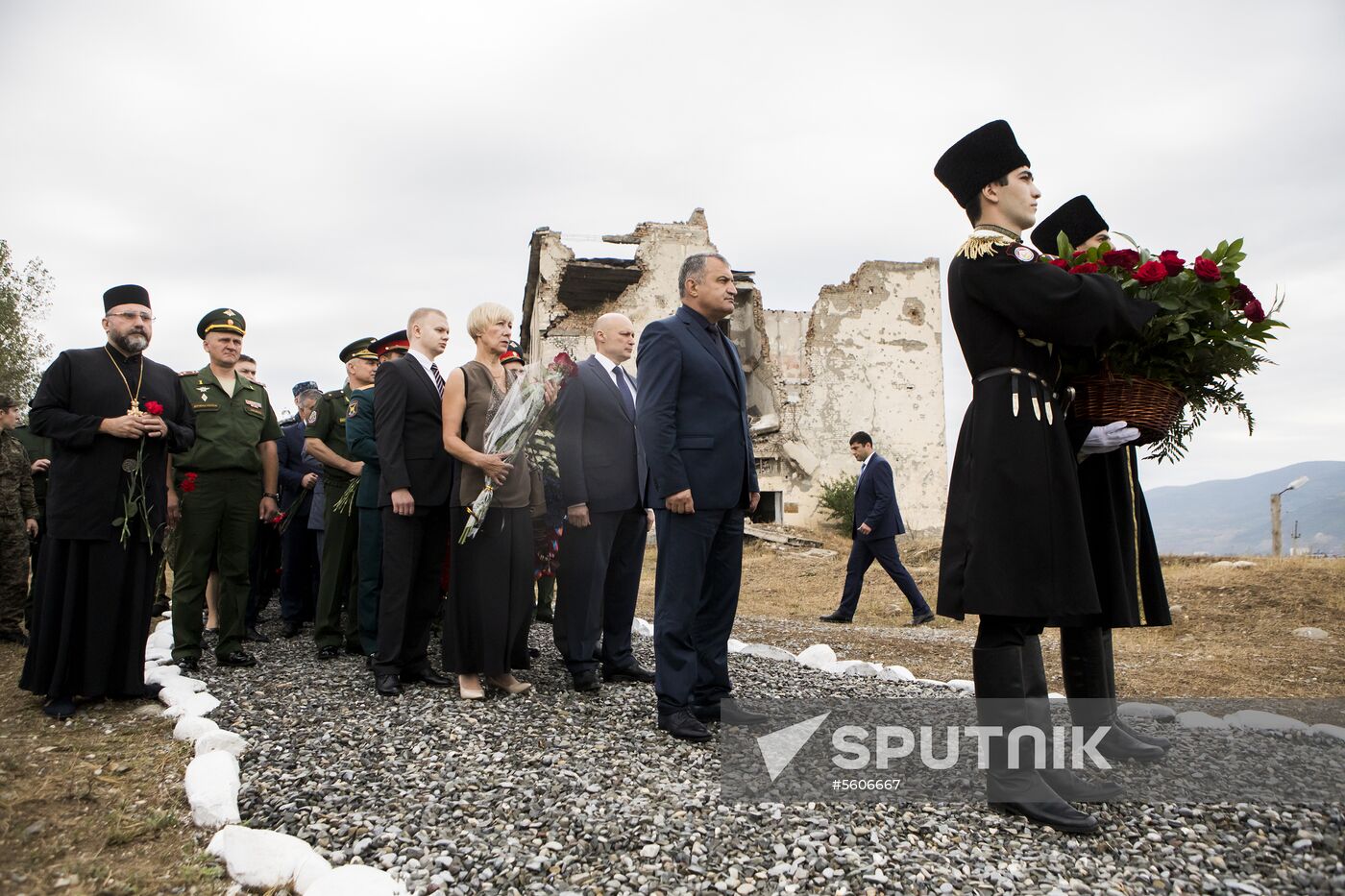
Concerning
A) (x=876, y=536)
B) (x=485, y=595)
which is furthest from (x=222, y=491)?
(x=876, y=536)

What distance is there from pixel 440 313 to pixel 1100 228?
11.7 feet

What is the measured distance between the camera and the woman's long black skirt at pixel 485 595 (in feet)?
15.1

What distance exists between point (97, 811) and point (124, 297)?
9.56ft

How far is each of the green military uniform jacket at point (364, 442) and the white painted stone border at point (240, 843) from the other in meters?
1.93

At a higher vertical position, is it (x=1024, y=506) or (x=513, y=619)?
(x=1024, y=506)

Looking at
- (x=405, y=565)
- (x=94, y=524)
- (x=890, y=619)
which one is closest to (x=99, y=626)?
(x=94, y=524)

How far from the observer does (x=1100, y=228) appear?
3986mm

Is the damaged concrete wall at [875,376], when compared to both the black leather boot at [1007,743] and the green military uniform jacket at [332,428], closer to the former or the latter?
the green military uniform jacket at [332,428]

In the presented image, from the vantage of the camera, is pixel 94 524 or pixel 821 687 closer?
pixel 94 524

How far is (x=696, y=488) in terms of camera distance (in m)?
3.97

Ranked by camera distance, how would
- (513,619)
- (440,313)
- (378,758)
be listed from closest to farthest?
(378,758) → (513,619) → (440,313)

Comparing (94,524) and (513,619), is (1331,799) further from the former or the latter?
(94,524)

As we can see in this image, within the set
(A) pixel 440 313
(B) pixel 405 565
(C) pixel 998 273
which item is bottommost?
(B) pixel 405 565

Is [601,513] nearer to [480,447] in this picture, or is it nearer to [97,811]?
[480,447]
